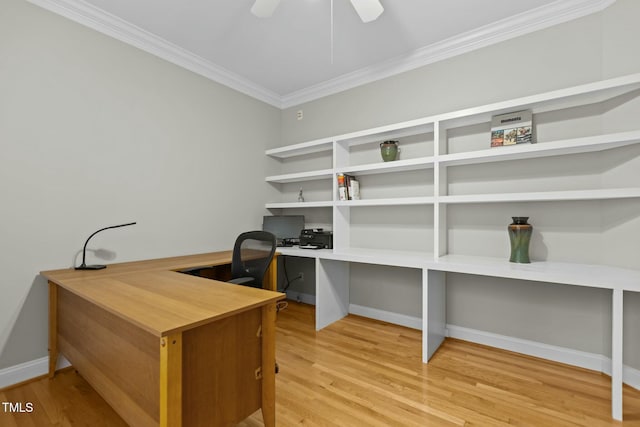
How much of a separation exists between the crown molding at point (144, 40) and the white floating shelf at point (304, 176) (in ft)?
3.50

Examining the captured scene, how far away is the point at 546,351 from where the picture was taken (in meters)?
2.31

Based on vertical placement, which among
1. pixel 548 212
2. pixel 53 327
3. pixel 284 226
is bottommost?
pixel 53 327

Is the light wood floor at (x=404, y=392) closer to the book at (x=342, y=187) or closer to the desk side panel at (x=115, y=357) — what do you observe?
the desk side panel at (x=115, y=357)

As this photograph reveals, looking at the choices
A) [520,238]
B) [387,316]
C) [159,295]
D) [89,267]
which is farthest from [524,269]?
[89,267]

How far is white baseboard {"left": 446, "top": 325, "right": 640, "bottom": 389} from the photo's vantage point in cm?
199

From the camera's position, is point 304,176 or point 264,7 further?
point 304,176

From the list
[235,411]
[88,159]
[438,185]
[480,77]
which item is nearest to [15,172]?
[88,159]

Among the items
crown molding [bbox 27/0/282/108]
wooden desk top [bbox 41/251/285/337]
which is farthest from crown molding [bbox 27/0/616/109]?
wooden desk top [bbox 41/251/285/337]

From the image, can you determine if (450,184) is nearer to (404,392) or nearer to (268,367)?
(404,392)

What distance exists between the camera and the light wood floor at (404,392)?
1649 mm

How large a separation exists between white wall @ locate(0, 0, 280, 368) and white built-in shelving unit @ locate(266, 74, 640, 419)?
3.27 feet

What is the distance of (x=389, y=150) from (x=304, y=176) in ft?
3.50

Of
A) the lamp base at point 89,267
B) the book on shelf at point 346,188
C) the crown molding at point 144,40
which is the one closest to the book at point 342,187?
the book on shelf at point 346,188

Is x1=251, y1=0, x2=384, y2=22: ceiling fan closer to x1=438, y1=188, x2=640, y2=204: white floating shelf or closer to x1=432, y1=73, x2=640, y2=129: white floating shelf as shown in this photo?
x1=432, y1=73, x2=640, y2=129: white floating shelf
